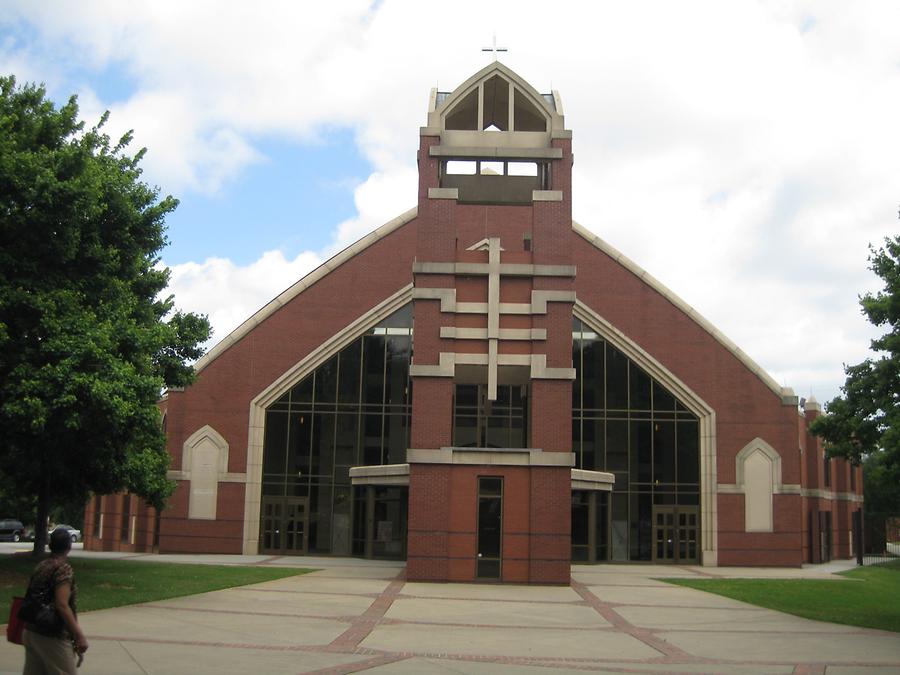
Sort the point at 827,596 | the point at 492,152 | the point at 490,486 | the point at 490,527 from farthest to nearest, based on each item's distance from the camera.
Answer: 1. the point at 492,152
2. the point at 490,486
3. the point at 490,527
4. the point at 827,596

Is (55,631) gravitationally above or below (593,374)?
below

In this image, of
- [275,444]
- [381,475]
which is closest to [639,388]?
[381,475]

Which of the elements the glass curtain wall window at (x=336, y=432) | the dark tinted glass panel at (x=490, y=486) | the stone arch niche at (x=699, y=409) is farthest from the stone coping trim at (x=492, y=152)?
the glass curtain wall window at (x=336, y=432)

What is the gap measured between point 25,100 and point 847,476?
4627 cm

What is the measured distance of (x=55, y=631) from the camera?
28.6 feet

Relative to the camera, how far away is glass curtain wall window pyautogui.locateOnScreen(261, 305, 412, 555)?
1619 inches

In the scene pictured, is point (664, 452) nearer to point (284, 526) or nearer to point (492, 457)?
point (492, 457)

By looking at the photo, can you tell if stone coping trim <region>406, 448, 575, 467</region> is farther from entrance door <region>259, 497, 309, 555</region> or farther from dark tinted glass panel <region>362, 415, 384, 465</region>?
entrance door <region>259, 497, 309, 555</region>

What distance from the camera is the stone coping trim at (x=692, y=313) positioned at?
4150 cm

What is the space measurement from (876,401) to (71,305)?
1765 cm

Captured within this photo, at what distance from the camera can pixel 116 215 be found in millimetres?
23281

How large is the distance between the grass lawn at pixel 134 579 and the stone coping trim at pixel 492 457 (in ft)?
19.3

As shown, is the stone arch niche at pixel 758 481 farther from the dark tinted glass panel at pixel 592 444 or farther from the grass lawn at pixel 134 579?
the grass lawn at pixel 134 579

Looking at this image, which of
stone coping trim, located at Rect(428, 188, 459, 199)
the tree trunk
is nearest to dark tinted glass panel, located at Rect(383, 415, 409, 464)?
stone coping trim, located at Rect(428, 188, 459, 199)
